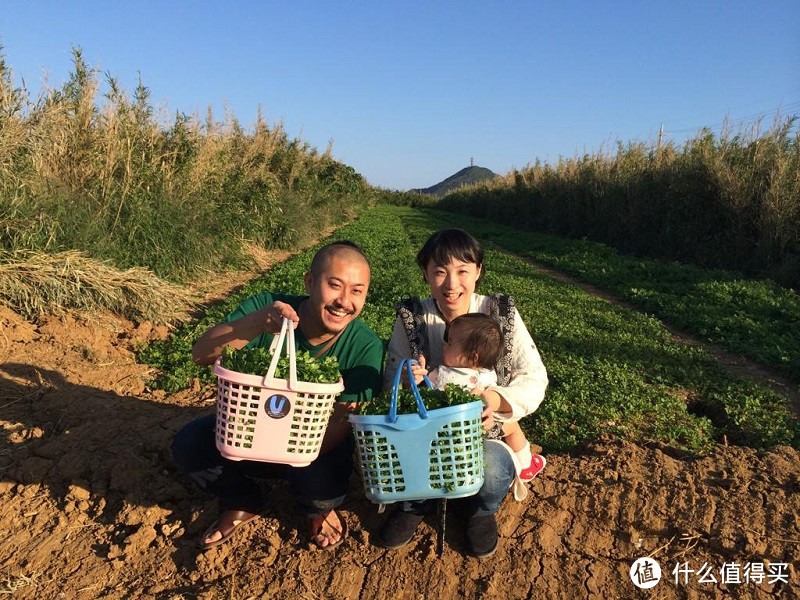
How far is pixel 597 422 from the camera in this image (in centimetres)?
427

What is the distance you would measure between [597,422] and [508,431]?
1.63 m

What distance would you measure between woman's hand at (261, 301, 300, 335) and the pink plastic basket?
0.20 feet

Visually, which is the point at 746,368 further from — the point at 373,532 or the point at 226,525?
the point at 226,525

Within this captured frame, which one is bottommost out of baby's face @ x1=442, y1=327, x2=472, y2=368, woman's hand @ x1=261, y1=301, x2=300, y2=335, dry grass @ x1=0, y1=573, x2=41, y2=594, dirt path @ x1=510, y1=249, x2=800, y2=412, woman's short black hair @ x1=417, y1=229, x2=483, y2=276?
dry grass @ x1=0, y1=573, x2=41, y2=594

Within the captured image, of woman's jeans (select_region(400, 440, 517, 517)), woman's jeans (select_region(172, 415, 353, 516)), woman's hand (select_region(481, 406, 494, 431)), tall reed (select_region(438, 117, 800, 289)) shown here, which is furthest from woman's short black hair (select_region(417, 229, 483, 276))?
tall reed (select_region(438, 117, 800, 289))

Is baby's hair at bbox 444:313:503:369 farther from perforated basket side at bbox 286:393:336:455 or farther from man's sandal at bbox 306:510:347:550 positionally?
man's sandal at bbox 306:510:347:550

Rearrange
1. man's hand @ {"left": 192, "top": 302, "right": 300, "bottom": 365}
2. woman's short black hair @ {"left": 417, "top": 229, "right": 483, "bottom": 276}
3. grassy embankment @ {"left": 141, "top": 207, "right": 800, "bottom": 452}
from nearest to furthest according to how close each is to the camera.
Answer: man's hand @ {"left": 192, "top": 302, "right": 300, "bottom": 365}
woman's short black hair @ {"left": 417, "top": 229, "right": 483, "bottom": 276}
grassy embankment @ {"left": 141, "top": 207, "right": 800, "bottom": 452}

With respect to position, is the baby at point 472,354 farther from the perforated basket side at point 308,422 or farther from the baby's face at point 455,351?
the perforated basket side at point 308,422

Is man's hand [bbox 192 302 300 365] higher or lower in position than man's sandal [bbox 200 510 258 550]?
higher

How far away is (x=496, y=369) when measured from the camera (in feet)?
9.77

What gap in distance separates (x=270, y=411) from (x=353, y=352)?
72 cm

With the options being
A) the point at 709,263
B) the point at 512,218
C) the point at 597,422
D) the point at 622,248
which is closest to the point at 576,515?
the point at 597,422

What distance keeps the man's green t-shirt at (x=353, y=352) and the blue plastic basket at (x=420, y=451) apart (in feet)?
1.59

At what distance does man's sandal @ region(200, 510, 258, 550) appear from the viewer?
282 cm
